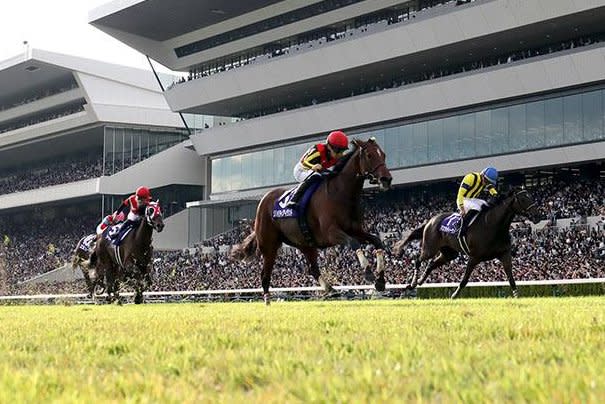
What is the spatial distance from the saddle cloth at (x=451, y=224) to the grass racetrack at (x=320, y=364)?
437 inches

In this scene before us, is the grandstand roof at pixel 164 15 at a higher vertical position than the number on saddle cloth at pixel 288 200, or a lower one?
higher

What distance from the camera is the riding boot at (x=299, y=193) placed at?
12.5 metres

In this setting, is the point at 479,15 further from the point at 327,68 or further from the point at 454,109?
the point at 327,68

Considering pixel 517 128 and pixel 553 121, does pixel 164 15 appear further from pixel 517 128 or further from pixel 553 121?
pixel 553 121

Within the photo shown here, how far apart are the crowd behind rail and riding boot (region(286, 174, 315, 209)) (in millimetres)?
8805

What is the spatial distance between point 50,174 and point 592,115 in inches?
1889

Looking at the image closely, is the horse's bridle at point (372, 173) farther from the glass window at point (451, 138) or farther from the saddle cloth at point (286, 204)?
the glass window at point (451, 138)

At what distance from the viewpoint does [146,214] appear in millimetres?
17203

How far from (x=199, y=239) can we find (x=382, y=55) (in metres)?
23.3

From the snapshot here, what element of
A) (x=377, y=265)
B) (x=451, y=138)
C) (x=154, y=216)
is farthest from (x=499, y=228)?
(x=451, y=138)

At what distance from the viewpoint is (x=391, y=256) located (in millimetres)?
36938

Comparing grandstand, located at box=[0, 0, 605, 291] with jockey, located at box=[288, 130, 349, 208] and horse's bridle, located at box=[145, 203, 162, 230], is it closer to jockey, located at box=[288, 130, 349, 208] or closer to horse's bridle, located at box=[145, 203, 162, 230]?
horse's bridle, located at box=[145, 203, 162, 230]

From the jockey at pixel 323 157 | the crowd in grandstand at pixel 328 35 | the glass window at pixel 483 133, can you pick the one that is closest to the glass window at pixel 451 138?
the glass window at pixel 483 133

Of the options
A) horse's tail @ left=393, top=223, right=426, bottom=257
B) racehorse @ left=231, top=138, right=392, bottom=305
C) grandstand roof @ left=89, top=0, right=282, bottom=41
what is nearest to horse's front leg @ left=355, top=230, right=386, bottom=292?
racehorse @ left=231, top=138, right=392, bottom=305
